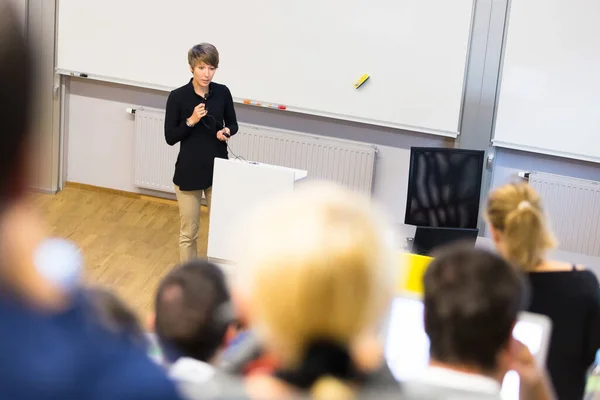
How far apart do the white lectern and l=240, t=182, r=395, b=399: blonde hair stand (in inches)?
146

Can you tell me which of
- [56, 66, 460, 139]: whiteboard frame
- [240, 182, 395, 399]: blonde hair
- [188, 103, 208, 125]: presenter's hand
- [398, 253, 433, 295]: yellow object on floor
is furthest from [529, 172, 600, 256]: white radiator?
[240, 182, 395, 399]: blonde hair

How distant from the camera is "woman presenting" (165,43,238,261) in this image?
179 inches

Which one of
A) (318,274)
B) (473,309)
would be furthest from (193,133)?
(318,274)

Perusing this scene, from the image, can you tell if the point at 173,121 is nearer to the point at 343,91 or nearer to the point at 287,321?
the point at 343,91

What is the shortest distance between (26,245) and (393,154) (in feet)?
16.8

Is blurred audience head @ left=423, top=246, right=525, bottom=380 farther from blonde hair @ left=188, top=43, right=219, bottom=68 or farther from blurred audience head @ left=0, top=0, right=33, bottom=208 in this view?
blonde hair @ left=188, top=43, right=219, bottom=68

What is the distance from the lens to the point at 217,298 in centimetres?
131

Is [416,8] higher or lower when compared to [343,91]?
higher

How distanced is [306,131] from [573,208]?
72.6 inches

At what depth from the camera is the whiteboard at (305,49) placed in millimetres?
5262

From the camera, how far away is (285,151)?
19.1ft

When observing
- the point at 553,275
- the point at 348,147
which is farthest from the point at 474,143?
the point at 553,275

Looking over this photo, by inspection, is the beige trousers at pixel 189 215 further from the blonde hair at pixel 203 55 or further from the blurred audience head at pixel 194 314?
the blurred audience head at pixel 194 314

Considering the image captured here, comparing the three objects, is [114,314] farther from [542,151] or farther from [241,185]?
[542,151]
